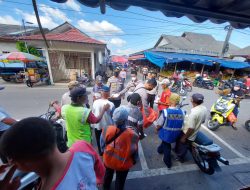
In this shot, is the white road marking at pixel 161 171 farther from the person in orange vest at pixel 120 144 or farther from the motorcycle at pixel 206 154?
the person in orange vest at pixel 120 144

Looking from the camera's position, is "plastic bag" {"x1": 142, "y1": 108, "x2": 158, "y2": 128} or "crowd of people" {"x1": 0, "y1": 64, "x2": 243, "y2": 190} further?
"plastic bag" {"x1": 142, "y1": 108, "x2": 158, "y2": 128}

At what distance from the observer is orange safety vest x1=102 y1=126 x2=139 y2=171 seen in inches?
78.3

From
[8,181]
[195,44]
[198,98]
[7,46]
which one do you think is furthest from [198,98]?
[195,44]

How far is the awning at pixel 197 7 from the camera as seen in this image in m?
1.64

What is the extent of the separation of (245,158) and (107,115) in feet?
11.5

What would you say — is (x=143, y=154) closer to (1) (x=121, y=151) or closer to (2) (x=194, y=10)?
(1) (x=121, y=151)

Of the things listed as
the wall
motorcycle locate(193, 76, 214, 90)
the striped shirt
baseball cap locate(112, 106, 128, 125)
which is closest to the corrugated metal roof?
motorcycle locate(193, 76, 214, 90)

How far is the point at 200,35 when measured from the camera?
108 feet

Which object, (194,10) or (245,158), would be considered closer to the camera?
(194,10)

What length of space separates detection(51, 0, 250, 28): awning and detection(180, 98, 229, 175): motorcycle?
85.4 inches

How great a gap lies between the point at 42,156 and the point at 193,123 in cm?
272

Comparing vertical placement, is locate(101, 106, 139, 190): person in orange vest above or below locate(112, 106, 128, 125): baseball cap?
below

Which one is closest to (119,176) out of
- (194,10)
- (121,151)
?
(121,151)

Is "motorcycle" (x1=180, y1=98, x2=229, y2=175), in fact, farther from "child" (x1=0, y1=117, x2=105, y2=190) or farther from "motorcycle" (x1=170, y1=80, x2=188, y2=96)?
"motorcycle" (x1=170, y1=80, x2=188, y2=96)
